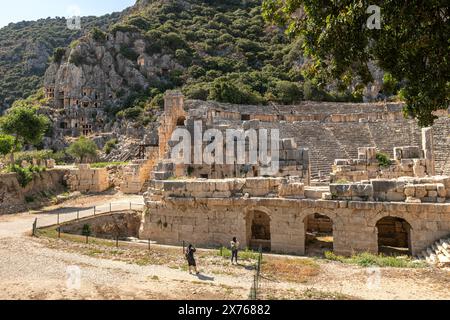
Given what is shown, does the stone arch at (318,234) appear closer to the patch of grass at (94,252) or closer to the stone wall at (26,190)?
the patch of grass at (94,252)

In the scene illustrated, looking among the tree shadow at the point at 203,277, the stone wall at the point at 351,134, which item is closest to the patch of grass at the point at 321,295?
the tree shadow at the point at 203,277

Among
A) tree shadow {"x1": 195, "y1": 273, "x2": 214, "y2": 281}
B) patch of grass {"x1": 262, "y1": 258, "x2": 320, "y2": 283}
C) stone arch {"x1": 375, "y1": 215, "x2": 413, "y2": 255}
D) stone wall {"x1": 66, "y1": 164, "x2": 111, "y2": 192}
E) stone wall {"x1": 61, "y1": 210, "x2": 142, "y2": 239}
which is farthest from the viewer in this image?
stone wall {"x1": 66, "y1": 164, "x2": 111, "y2": 192}

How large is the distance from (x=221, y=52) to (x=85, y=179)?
5263cm

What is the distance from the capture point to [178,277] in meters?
9.30

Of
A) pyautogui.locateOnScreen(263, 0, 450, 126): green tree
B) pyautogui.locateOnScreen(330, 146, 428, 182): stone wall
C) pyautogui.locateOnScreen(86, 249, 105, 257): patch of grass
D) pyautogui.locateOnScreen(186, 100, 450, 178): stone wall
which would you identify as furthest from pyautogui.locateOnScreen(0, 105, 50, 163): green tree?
pyautogui.locateOnScreen(263, 0, 450, 126): green tree

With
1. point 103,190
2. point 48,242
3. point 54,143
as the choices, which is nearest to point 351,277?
point 48,242

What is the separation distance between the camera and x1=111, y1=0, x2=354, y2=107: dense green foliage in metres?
55.3

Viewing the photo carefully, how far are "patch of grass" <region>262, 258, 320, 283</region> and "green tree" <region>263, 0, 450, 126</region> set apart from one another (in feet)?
16.1

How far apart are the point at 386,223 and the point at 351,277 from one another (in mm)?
6608

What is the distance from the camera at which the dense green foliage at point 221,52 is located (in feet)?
181

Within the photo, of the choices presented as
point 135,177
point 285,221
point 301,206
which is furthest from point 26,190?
point 301,206

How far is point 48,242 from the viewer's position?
43.1 ft

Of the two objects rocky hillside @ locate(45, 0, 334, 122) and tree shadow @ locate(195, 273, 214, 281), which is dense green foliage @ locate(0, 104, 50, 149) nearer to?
tree shadow @ locate(195, 273, 214, 281)

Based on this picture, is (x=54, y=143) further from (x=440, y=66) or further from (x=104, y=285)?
(x=440, y=66)
